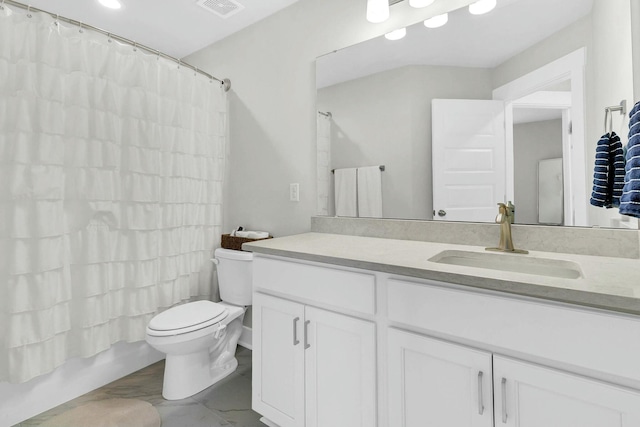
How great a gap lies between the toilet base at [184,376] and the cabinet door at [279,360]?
0.52 m

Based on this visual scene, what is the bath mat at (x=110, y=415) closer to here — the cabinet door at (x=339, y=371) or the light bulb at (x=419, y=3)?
the cabinet door at (x=339, y=371)

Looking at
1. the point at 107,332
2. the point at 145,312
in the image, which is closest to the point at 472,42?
the point at 145,312

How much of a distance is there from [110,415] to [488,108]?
7.83ft

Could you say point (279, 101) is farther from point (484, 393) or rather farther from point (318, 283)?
point (484, 393)

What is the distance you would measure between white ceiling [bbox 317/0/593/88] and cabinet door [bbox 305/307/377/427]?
1341 millimetres

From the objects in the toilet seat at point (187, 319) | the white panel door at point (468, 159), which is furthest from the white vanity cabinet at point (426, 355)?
the white panel door at point (468, 159)

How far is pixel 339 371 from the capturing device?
120 centimetres

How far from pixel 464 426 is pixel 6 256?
1960 millimetres

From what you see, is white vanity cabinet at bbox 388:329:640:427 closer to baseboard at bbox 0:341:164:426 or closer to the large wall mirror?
the large wall mirror

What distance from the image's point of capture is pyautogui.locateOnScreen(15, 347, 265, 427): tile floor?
1.56 m

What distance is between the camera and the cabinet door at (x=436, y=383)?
89 centimetres

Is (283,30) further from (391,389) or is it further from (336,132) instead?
(391,389)

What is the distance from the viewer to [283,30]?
2.14 m

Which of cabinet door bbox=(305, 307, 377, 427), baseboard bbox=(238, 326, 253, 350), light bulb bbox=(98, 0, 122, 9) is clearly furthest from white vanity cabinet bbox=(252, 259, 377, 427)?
light bulb bbox=(98, 0, 122, 9)
